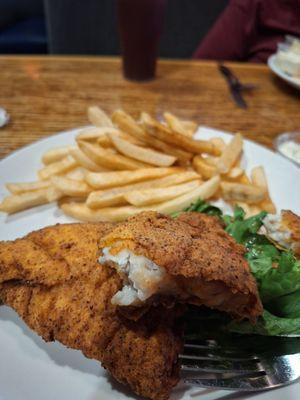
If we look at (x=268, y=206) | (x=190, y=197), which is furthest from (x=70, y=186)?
(x=268, y=206)

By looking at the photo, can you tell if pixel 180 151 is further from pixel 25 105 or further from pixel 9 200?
pixel 25 105

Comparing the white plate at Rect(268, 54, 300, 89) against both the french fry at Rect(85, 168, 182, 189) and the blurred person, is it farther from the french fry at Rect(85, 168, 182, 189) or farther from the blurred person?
the french fry at Rect(85, 168, 182, 189)

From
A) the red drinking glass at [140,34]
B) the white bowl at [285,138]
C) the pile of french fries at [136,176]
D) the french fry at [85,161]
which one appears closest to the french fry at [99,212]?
the pile of french fries at [136,176]

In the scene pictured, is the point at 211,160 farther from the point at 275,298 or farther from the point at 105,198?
the point at 275,298

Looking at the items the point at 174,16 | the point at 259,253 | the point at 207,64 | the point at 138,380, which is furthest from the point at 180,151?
the point at 174,16

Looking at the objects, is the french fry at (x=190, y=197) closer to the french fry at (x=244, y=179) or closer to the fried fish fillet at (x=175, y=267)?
the french fry at (x=244, y=179)
